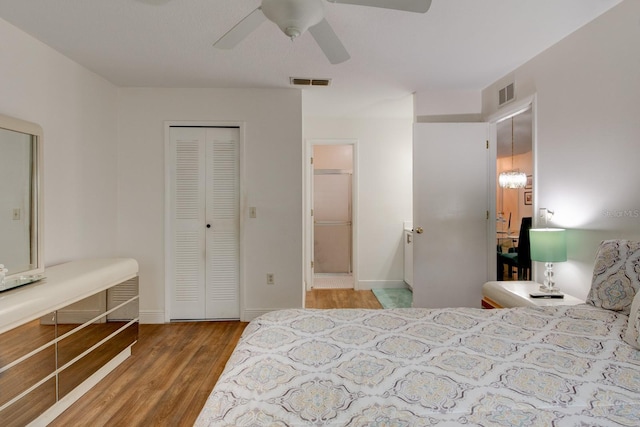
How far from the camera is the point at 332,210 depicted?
5727 millimetres

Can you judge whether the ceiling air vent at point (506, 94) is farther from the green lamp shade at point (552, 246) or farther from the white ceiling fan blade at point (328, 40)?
the white ceiling fan blade at point (328, 40)

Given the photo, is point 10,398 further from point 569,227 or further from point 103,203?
point 569,227

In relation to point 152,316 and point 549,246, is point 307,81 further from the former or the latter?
point 152,316

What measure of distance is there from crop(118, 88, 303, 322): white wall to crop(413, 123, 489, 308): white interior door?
1.26 meters

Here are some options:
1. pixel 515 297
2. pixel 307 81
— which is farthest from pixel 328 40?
pixel 515 297

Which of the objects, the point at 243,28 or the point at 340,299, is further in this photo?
the point at 340,299

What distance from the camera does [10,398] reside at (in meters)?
1.58

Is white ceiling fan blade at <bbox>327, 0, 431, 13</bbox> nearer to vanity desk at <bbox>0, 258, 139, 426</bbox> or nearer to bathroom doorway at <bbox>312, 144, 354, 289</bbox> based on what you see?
vanity desk at <bbox>0, 258, 139, 426</bbox>

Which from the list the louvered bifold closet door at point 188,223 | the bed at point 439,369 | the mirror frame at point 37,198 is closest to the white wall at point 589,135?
the bed at point 439,369

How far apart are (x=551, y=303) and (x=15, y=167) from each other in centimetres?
355

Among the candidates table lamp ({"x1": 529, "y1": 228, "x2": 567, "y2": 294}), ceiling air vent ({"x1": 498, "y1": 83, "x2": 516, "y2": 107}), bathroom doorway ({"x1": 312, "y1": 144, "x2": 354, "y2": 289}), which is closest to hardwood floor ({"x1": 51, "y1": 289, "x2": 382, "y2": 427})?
table lamp ({"x1": 529, "y1": 228, "x2": 567, "y2": 294})

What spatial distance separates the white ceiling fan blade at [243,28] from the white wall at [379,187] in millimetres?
2744

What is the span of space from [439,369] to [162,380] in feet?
6.52

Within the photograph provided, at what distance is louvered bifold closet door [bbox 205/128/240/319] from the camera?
11.5 ft
